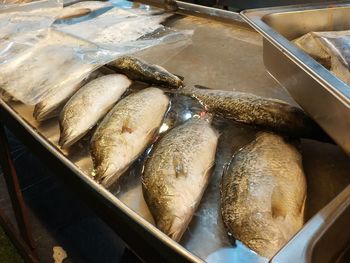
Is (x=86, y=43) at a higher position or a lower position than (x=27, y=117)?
higher

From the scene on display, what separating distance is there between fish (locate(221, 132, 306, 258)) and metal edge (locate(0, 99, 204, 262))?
15 cm

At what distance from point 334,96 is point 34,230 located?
2.03 m

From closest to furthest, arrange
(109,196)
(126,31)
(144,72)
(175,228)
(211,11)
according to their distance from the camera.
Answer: (175,228) < (109,196) < (144,72) < (126,31) < (211,11)

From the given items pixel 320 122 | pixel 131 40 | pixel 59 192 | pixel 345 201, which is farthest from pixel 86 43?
pixel 345 201

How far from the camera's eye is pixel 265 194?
3.08 ft

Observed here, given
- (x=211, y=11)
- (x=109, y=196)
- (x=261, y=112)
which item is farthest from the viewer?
(x=211, y=11)

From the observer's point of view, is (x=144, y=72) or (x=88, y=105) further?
(x=144, y=72)

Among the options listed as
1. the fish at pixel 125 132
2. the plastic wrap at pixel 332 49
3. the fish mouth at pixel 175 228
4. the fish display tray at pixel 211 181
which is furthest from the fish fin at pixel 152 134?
the plastic wrap at pixel 332 49

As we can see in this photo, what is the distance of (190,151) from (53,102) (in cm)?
68

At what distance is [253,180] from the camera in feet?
3.24

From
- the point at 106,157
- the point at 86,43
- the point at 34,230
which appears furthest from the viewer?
the point at 34,230

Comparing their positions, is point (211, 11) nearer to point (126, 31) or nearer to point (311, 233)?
point (126, 31)

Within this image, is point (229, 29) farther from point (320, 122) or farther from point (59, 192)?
point (59, 192)

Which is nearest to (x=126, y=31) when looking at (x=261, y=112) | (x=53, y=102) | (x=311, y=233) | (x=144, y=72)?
(x=144, y=72)
